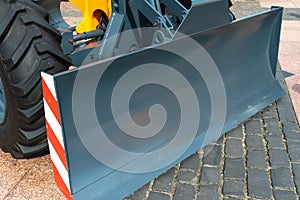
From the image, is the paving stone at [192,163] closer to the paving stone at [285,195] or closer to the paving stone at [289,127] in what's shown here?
the paving stone at [285,195]

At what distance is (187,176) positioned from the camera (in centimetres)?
298

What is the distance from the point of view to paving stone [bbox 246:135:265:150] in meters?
3.34

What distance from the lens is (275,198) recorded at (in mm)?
2750

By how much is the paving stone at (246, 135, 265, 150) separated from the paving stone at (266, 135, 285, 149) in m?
0.07

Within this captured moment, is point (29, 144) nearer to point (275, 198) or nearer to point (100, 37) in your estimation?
point (100, 37)

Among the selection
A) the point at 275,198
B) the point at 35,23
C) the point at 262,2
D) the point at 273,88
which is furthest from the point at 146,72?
the point at 262,2

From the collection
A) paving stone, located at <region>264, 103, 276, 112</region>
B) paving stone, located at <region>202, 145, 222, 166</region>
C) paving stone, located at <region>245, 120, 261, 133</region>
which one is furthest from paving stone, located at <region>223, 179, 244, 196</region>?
paving stone, located at <region>264, 103, 276, 112</region>

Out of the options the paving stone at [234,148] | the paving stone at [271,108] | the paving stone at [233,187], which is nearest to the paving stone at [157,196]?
the paving stone at [233,187]

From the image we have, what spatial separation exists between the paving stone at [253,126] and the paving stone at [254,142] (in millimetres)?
96

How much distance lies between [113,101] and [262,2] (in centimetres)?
772

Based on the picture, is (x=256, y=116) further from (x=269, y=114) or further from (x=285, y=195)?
(x=285, y=195)

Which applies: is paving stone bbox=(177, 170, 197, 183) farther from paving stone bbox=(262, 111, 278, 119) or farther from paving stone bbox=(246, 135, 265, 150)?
paving stone bbox=(262, 111, 278, 119)

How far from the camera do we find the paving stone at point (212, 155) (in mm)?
3137

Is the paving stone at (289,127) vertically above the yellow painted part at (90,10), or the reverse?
the yellow painted part at (90,10)
